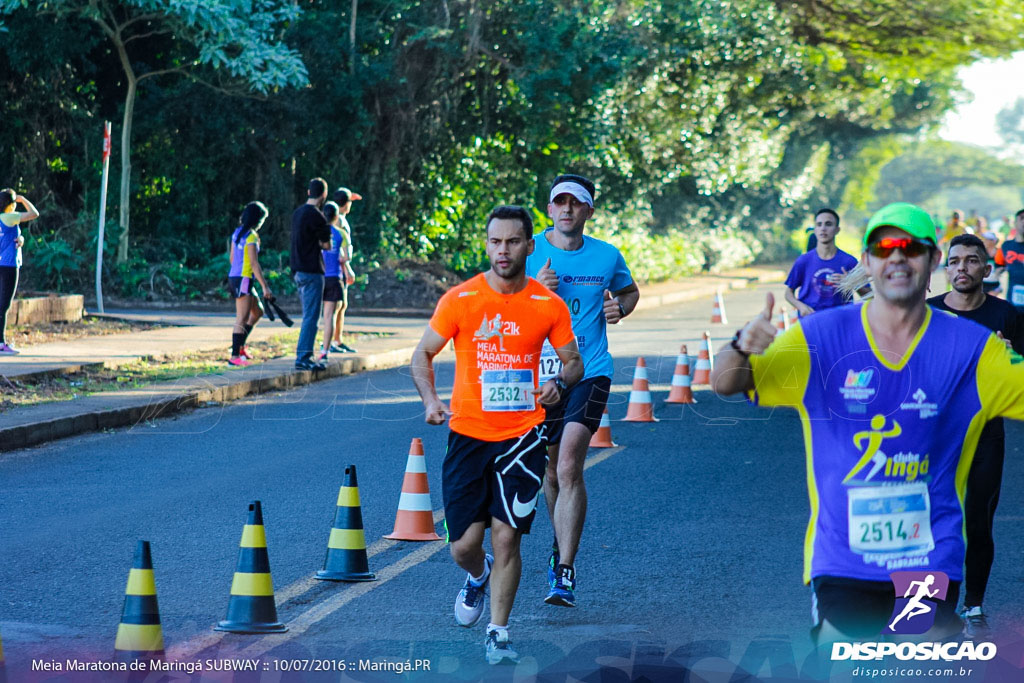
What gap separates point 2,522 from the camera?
797 cm

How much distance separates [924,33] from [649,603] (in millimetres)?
33758

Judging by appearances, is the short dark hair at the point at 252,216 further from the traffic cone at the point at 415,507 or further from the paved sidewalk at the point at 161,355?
the traffic cone at the point at 415,507

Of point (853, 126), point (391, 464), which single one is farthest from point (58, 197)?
point (853, 126)

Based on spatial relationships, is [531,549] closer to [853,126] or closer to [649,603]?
[649,603]

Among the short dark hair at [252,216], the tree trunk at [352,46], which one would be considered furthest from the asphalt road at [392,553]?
the tree trunk at [352,46]

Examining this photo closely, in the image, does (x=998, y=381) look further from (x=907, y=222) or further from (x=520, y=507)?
(x=520, y=507)

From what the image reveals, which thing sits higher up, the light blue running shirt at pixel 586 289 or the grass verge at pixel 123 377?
the light blue running shirt at pixel 586 289

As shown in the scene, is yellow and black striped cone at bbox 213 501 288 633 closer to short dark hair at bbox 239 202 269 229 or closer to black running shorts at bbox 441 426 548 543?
black running shorts at bbox 441 426 548 543

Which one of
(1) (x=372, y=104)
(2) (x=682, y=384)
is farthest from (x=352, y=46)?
(2) (x=682, y=384)

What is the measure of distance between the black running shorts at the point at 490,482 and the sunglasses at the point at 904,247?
2.24 m

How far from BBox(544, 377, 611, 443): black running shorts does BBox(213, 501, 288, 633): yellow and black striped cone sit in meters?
1.67

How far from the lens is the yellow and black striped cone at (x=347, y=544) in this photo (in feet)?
21.8

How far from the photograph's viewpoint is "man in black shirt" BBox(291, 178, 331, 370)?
14930 mm

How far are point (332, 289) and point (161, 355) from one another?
6.90ft
